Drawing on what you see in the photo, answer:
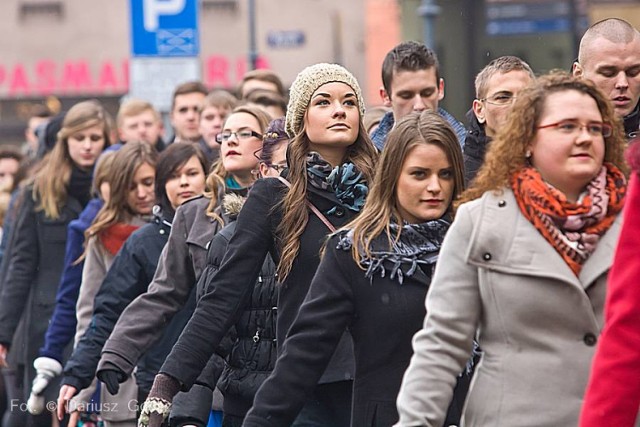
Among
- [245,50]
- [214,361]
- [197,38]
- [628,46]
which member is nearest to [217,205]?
[214,361]

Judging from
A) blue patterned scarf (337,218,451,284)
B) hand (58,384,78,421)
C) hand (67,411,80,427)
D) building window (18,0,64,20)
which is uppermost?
building window (18,0,64,20)

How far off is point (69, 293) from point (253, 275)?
364 cm

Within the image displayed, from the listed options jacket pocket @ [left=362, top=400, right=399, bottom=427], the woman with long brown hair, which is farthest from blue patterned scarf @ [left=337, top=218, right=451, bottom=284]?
jacket pocket @ [left=362, top=400, right=399, bottom=427]

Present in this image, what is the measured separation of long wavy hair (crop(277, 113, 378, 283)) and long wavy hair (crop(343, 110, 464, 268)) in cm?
51

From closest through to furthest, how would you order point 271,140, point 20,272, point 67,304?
point 271,140 → point 67,304 → point 20,272

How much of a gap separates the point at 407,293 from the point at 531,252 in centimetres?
97

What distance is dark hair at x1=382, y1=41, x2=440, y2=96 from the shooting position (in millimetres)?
7578

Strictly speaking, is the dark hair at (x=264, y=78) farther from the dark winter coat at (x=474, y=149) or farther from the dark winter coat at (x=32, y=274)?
the dark winter coat at (x=474, y=149)

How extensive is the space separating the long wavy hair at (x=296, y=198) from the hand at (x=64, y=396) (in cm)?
236

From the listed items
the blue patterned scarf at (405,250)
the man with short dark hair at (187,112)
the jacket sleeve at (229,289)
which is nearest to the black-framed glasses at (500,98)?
the jacket sleeve at (229,289)

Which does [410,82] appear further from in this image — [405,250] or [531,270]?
[531,270]

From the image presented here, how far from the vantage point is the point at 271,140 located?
6.80 m

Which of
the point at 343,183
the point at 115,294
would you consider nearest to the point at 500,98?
the point at 343,183

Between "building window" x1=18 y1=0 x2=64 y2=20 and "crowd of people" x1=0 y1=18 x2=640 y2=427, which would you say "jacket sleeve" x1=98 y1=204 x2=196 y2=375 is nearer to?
"crowd of people" x1=0 y1=18 x2=640 y2=427
